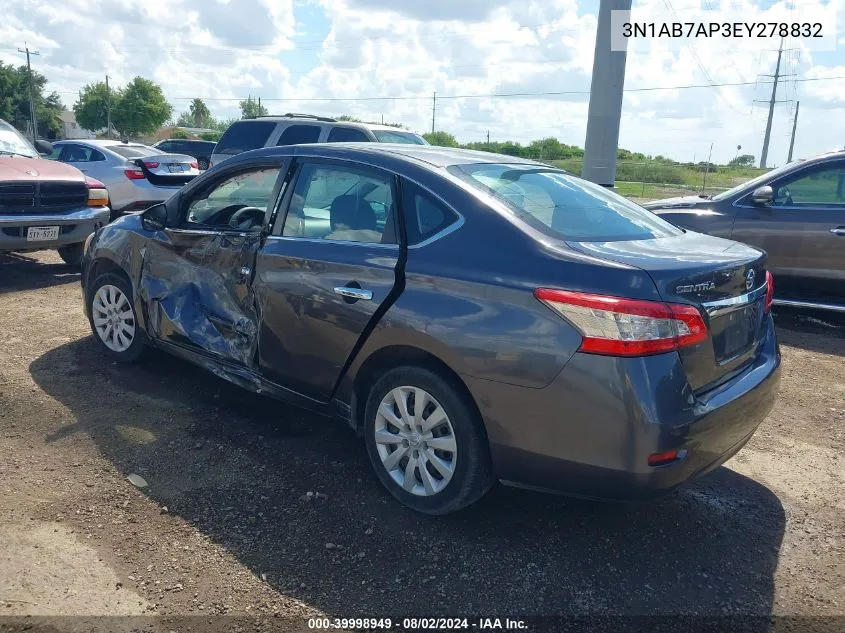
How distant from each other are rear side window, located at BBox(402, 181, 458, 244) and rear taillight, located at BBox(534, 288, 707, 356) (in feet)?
2.63

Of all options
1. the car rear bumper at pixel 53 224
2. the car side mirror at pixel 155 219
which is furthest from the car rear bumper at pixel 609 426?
the car rear bumper at pixel 53 224

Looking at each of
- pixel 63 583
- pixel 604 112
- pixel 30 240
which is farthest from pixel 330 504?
pixel 604 112

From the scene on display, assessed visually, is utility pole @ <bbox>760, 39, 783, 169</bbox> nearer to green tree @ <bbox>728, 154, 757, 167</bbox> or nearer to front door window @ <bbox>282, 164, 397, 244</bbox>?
green tree @ <bbox>728, 154, 757, 167</bbox>

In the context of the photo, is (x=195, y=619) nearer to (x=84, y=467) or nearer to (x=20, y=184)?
(x=84, y=467)

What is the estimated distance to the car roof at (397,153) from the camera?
379 centimetres

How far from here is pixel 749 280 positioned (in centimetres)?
334

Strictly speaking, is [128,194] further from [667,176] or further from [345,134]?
[667,176]

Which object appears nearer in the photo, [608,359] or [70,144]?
[608,359]

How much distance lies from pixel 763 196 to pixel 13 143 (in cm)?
882

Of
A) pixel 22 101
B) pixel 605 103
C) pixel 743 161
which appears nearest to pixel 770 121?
pixel 743 161

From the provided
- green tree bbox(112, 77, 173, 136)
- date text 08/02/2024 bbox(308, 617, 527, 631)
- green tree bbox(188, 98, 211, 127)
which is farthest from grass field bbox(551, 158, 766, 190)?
green tree bbox(188, 98, 211, 127)

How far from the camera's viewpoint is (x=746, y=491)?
12.8 ft

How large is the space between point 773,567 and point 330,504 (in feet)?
6.72

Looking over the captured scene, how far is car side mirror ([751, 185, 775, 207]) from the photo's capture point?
24.0ft
